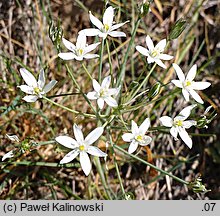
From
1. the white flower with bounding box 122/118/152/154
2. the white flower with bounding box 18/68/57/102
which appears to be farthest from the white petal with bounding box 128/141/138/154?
the white flower with bounding box 18/68/57/102

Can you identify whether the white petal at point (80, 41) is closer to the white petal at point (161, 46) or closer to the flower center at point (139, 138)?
the white petal at point (161, 46)

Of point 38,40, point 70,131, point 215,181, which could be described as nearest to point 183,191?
point 215,181

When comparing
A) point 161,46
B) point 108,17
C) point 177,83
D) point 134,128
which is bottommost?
point 134,128

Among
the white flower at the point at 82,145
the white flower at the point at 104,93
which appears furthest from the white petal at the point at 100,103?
the white flower at the point at 82,145

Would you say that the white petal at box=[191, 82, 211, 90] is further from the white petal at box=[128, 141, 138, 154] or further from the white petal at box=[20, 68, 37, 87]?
the white petal at box=[20, 68, 37, 87]

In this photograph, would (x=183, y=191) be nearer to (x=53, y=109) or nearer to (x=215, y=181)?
(x=215, y=181)

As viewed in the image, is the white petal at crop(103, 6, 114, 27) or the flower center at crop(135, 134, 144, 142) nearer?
the flower center at crop(135, 134, 144, 142)

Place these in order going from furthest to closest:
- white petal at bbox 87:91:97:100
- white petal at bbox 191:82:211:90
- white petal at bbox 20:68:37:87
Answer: white petal at bbox 191:82:211:90, white petal at bbox 20:68:37:87, white petal at bbox 87:91:97:100

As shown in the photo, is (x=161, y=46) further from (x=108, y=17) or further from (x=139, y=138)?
(x=139, y=138)

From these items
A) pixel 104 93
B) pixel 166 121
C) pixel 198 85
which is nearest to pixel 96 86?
pixel 104 93

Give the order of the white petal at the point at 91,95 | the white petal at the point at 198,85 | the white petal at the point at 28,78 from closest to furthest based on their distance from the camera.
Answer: the white petal at the point at 91,95 → the white petal at the point at 28,78 → the white petal at the point at 198,85

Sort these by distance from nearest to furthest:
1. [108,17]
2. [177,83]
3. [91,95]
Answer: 1. [91,95]
2. [177,83]
3. [108,17]
